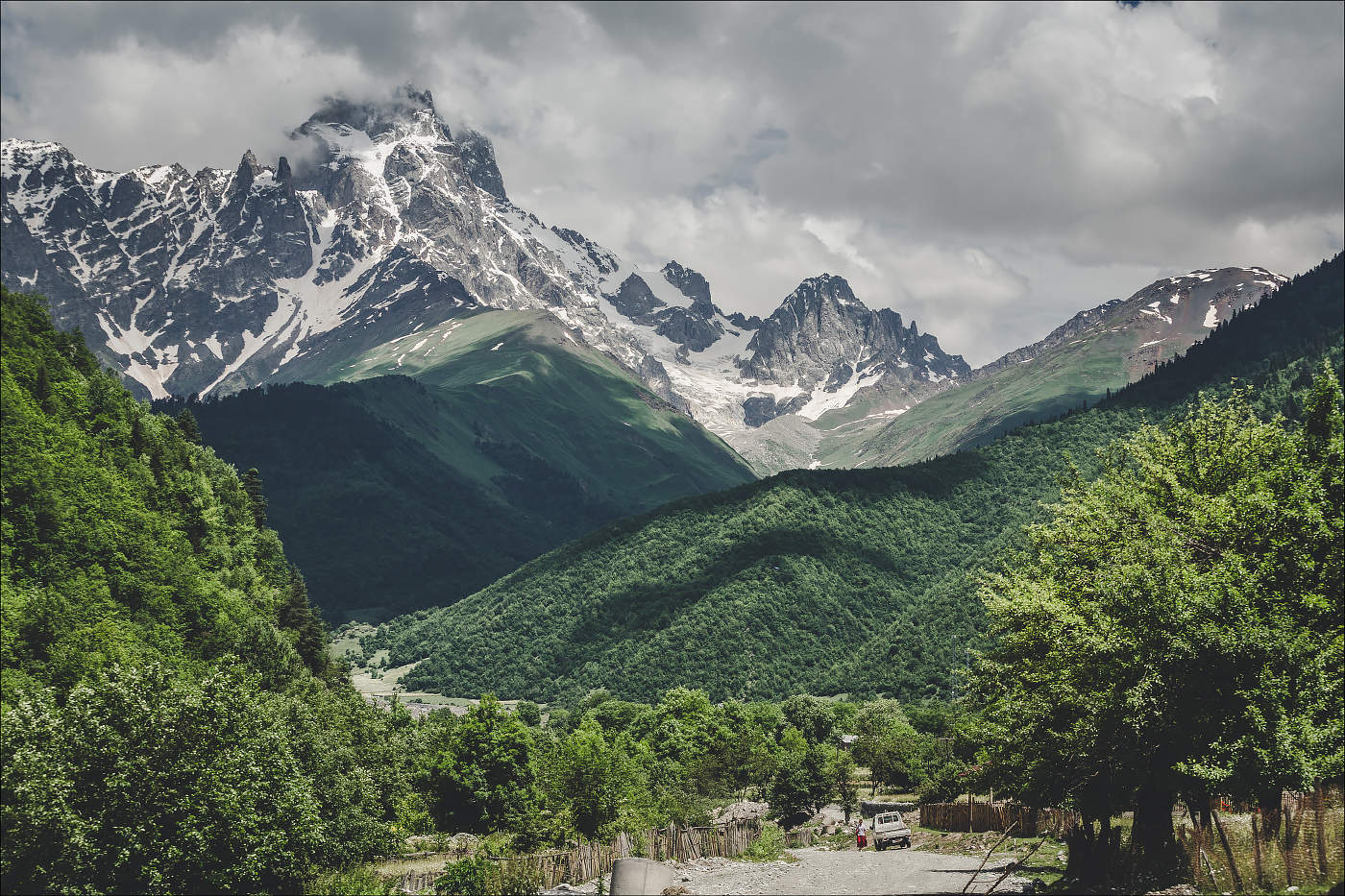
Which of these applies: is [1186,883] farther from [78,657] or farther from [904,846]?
[78,657]

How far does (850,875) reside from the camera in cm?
5169

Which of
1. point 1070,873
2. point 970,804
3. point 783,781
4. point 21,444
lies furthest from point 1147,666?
point 21,444

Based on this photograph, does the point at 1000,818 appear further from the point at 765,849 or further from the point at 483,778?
the point at 483,778

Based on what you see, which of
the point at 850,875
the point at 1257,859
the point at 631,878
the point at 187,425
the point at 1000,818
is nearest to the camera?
the point at 1257,859

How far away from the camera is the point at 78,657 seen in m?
73.6

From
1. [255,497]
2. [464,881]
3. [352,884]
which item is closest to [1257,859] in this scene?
[464,881]

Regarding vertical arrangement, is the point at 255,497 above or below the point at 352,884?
above

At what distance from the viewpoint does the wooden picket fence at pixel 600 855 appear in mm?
48250

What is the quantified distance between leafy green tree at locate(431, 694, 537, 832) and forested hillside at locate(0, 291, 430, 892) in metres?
4.78

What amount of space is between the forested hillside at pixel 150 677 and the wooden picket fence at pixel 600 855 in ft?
28.9

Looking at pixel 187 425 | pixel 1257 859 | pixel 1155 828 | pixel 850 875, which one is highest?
pixel 187 425

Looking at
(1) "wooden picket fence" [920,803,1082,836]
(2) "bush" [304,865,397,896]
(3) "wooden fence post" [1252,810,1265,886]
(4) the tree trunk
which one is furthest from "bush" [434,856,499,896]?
(3) "wooden fence post" [1252,810,1265,886]

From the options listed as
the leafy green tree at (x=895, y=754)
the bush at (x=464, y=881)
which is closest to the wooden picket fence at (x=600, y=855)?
the bush at (x=464, y=881)

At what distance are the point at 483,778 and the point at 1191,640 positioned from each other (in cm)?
6349
